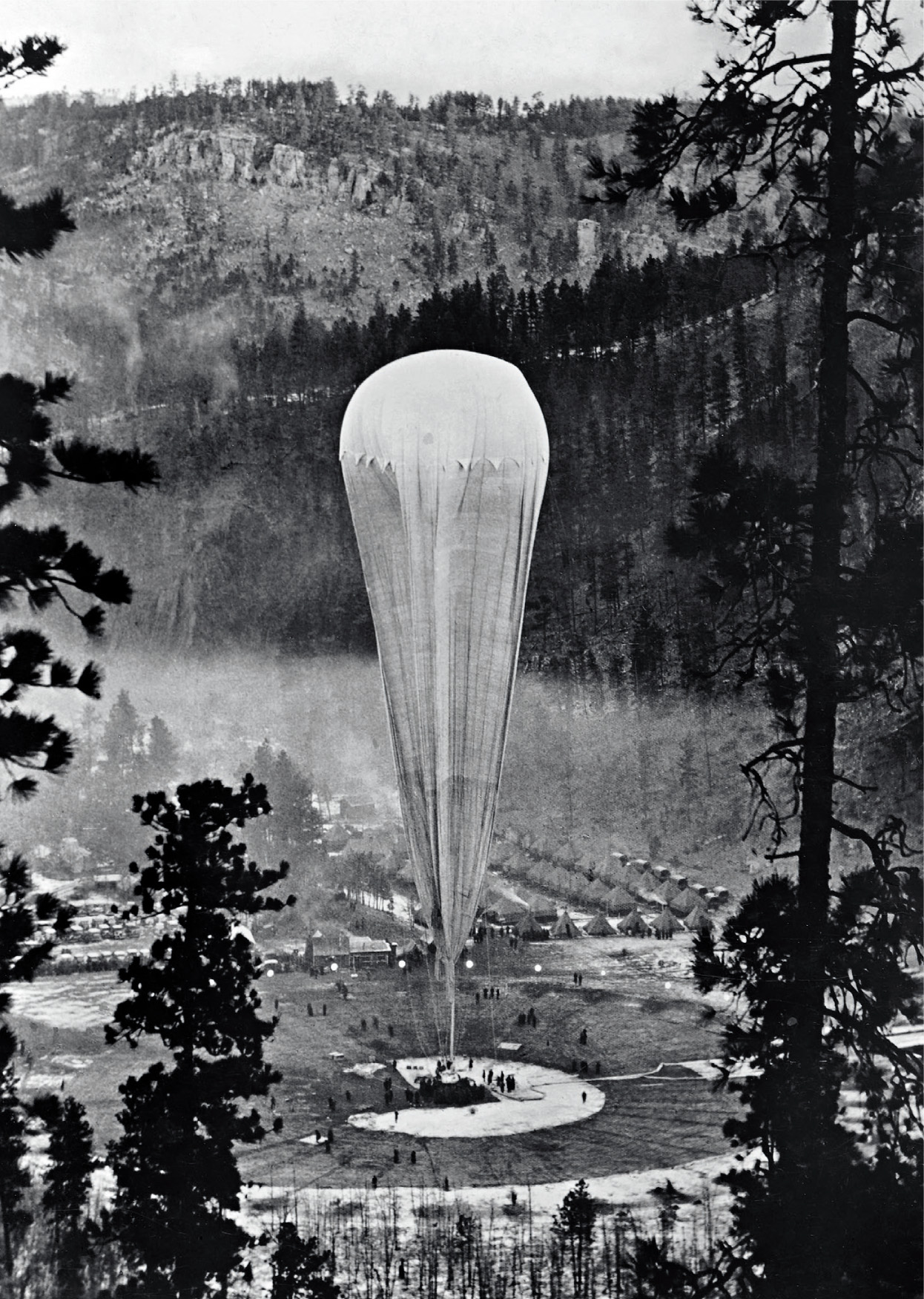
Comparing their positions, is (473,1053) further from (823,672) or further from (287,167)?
(287,167)

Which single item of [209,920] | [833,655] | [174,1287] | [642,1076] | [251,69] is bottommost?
[642,1076]

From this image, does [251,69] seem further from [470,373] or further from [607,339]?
[607,339]

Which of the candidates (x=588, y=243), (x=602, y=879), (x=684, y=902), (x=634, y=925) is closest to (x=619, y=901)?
(x=602, y=879)

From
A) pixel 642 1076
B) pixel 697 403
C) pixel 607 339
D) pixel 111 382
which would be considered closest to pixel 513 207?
pixel 607 339

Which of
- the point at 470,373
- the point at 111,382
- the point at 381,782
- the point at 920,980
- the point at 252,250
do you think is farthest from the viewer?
the point at 252,250

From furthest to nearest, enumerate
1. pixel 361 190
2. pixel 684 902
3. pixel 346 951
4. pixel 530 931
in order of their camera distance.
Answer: pixel 361 190, pixel 346 951, pixel 530 931, pixel 684 902
